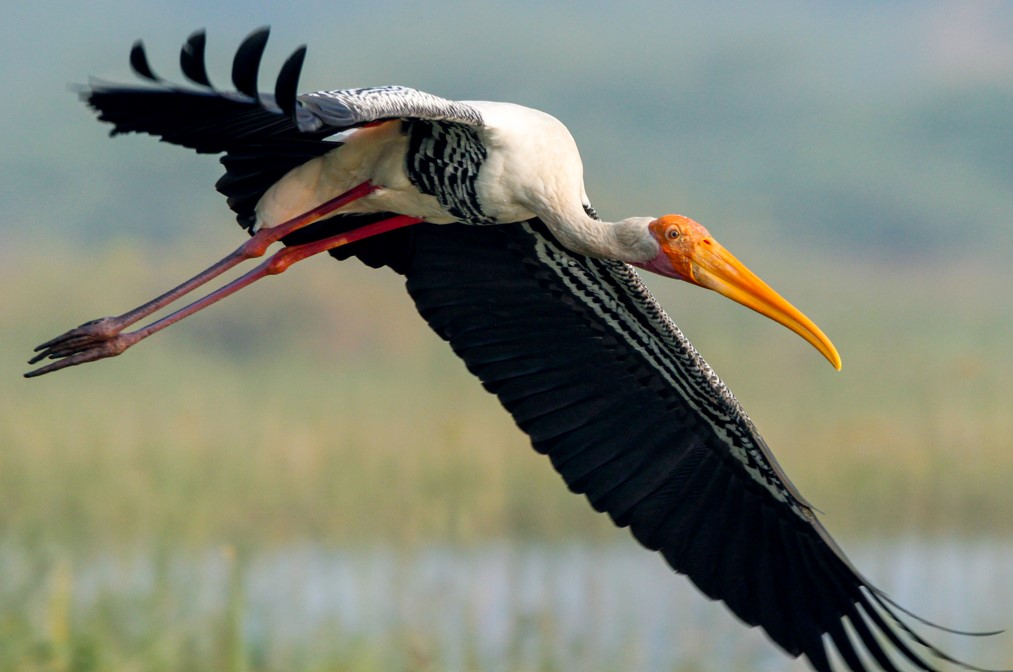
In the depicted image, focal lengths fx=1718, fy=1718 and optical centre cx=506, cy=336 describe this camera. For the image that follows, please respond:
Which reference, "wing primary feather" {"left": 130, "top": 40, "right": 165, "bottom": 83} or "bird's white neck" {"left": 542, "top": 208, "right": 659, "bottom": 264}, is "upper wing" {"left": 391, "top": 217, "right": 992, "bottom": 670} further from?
"wing primary feather" {"left": 130, "top": 40, "right": 165, "bottom": 83}

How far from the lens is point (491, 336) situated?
30.7 feet

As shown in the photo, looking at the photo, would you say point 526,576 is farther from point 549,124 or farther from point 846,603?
point 549,124

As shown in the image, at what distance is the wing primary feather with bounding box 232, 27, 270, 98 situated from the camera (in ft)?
20.8

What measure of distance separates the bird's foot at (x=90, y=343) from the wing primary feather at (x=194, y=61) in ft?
7.57

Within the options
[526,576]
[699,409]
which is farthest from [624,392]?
[526,576]

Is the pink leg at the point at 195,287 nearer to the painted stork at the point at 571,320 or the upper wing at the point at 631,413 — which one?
the painted stork at the point at 571,320

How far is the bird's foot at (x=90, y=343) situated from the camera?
27.7ft

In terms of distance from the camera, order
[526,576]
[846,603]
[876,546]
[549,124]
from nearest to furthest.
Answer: [549,124], [846,603], [526,576], [876,546]

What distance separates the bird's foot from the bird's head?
2626 mm

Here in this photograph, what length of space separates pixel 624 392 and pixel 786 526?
1123 mm

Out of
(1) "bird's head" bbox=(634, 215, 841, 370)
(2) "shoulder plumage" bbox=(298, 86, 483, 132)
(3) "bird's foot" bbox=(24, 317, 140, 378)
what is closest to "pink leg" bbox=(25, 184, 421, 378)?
(3) "bird's foot" bbox=(24, 317, 140, 378)

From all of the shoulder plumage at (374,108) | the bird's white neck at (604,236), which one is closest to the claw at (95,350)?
the shoulder plumage at (374,108)

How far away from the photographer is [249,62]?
21.2 feet

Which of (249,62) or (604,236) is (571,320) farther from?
(249,62)
